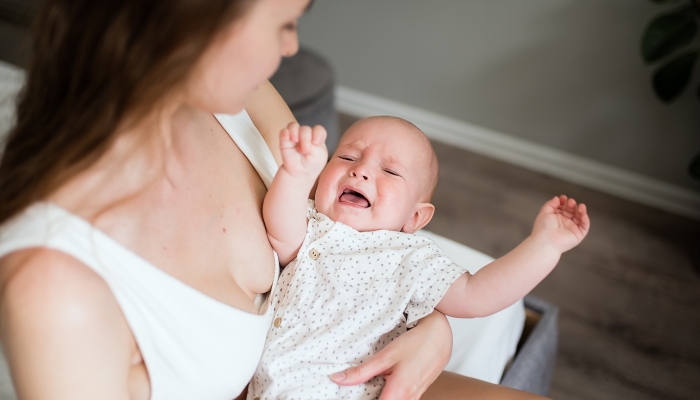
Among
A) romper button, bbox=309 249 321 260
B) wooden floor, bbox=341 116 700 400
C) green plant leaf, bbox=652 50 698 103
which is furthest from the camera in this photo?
green plant leaf, bbox=652 50 698 103

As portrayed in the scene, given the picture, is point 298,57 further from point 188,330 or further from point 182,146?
point 188,330

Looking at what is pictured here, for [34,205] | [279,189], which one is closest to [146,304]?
[34,205]

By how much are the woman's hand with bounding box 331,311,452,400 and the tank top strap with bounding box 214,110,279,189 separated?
0.36 meters

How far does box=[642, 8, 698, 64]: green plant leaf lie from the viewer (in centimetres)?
227

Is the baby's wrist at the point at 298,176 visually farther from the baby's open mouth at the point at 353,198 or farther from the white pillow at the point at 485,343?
the white pillow at the point at 485,343

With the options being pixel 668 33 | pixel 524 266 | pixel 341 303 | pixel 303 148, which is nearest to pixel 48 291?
pixel 303 148

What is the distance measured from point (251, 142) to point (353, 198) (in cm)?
23

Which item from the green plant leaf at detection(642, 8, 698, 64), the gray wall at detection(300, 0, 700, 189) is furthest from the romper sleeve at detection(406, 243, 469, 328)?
the gray wall at detection(300, 0, 700, 189)

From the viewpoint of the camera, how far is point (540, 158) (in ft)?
9.84

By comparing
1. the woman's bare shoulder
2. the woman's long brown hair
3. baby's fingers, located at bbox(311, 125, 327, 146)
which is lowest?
the woman's bare shoulder

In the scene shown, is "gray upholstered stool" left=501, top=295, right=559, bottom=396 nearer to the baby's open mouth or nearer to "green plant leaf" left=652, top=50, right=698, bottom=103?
the baby's open mouth

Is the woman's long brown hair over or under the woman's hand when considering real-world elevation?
over

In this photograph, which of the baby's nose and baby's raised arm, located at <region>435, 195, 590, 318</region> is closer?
baby's raised arm, located at <region>435, 195, 590, 318</region>

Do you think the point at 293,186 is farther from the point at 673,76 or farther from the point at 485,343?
the point at 673,76
